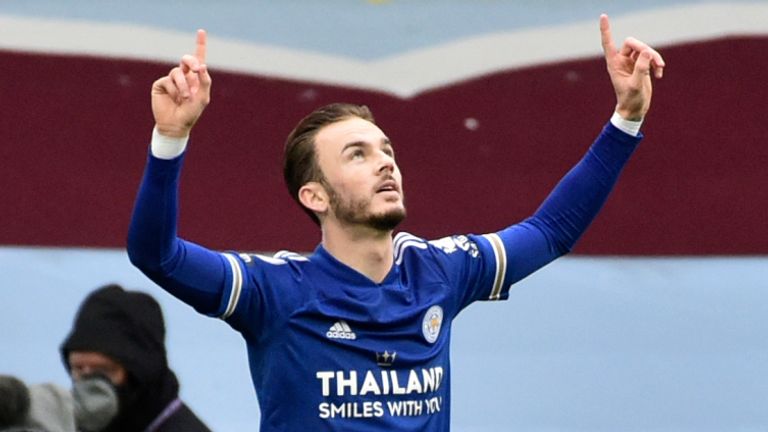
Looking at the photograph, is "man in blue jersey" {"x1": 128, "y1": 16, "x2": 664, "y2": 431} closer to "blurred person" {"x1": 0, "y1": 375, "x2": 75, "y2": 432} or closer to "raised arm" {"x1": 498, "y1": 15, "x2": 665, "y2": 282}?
"raised arm" {"x1": 498, "y1": 15, "x2": 665, "y2": 282}

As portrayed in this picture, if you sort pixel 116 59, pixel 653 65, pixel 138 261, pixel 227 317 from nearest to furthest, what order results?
1. pixel 138 261
2. pixel 227 317
3. pixel 653 65
4. pixel 116 59

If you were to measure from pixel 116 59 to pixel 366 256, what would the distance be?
1.46 metres

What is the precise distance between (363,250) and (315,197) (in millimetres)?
125

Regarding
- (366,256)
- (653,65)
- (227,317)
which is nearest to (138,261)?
(227,317)

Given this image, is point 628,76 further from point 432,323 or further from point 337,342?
point 337,342

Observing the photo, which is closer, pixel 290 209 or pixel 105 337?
pixel 105 337

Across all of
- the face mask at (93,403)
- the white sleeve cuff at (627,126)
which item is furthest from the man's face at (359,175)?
the face mask at (93,403)

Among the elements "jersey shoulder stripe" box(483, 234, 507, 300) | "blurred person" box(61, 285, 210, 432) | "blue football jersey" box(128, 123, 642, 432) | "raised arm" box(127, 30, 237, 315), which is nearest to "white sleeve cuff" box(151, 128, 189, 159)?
"raised arm" box(127, 30, 237, 315)

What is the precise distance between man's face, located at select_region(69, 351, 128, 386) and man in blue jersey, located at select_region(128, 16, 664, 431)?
0.17 metres

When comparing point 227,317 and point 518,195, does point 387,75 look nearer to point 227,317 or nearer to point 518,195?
point 518,195

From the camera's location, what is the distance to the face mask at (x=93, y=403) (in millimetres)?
2053

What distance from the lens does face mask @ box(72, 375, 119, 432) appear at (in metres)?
2.05

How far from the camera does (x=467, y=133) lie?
380cm

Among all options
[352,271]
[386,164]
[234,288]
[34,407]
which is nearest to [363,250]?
[352,271]
